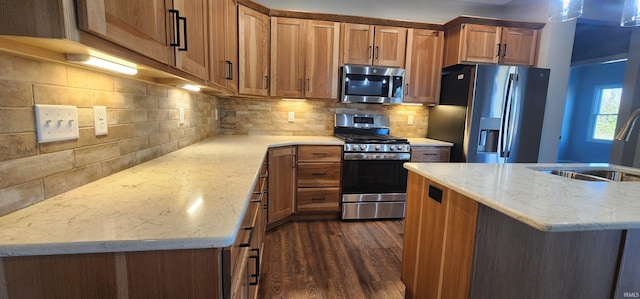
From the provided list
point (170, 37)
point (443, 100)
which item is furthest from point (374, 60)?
point (170, 37)

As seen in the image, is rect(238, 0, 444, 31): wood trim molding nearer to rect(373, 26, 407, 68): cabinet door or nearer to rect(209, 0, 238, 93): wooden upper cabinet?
rect(373, 26, 407, 68): cabinet door

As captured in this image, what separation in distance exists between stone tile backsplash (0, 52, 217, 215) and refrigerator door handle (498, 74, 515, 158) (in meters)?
3.07

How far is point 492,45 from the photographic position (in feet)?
9.79

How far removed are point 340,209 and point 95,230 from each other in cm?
248

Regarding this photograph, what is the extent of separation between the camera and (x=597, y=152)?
22.3ft

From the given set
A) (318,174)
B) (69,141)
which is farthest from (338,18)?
(69,141)

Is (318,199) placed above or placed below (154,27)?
below

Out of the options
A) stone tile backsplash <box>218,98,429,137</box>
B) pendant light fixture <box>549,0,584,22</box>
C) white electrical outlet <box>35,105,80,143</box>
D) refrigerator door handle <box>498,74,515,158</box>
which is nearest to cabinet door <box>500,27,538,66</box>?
refrigerator door handle <box>498,74,515,158</box>

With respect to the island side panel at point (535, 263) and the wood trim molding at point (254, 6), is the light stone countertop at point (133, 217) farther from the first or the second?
the wood trim molding at point (254, 6)

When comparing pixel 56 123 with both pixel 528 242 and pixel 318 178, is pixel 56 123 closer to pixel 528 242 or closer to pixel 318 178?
pixel 528 242

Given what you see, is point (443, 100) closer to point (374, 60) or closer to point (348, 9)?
point (374, 60)

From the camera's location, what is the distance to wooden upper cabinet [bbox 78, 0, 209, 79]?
635 mm

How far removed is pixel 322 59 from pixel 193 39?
1830 millimetres

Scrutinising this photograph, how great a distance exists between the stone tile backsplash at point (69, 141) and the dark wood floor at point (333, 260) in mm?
1189
